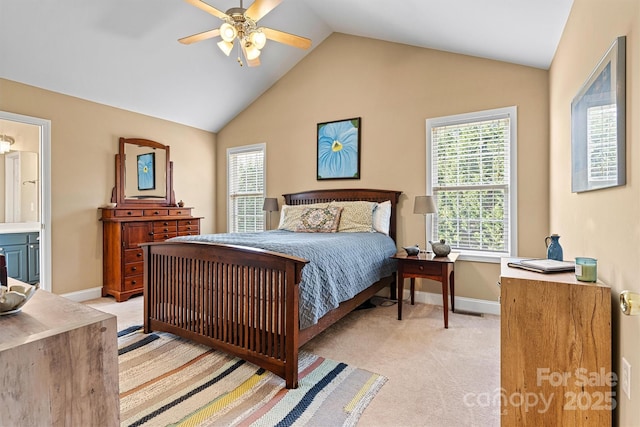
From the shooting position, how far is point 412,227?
3941 millimetres

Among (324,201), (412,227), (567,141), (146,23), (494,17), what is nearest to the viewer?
(567,141)

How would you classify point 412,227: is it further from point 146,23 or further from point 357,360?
point 146,23

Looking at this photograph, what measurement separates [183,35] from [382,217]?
3.17 meters

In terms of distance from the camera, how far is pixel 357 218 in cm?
390

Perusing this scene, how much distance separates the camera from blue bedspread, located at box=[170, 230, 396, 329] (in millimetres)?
2170

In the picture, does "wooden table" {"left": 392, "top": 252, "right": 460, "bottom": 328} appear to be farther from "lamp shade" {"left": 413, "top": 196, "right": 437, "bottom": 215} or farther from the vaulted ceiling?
the vaulted ceiling

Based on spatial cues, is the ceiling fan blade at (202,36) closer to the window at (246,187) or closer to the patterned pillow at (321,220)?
the patterned pillow at (321,220)

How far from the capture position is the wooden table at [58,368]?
35.4 inches

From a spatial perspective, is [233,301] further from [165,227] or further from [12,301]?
[165,227]

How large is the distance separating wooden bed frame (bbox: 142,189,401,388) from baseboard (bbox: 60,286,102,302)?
5.90 feet

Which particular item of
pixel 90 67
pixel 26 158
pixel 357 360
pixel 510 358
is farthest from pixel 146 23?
pixel 510 358

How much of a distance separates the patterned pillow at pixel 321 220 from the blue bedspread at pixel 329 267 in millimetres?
551

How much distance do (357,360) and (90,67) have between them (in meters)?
4.16

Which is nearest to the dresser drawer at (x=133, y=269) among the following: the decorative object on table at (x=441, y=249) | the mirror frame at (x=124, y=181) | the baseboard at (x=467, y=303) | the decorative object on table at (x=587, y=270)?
the mirror frame at (x=124, y=181)
